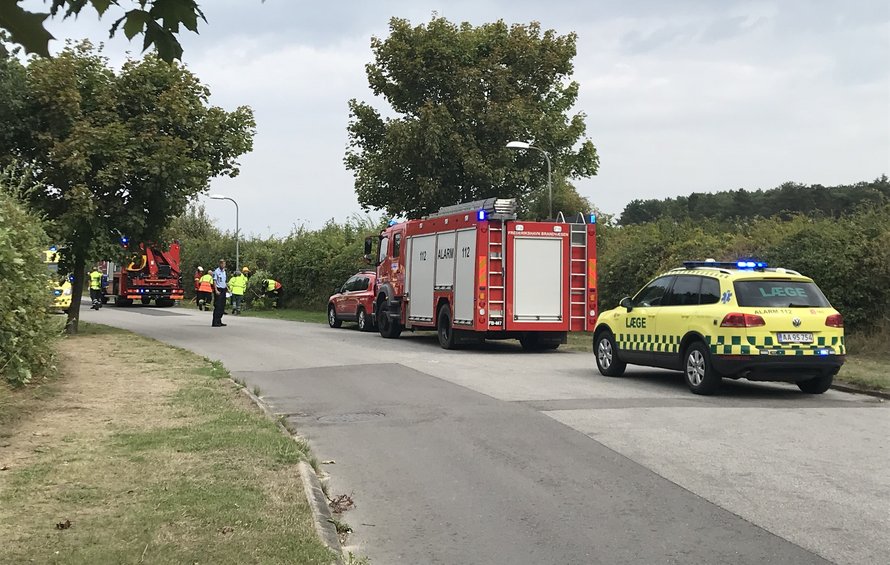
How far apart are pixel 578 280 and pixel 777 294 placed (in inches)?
291

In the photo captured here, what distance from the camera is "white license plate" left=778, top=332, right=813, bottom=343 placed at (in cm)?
1135

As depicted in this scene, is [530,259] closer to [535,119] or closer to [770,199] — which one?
[535,119]

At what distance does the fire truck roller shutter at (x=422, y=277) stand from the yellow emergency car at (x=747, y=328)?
26.8ft

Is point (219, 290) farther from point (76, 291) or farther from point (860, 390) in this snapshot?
point (860, 390)

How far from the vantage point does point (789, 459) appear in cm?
786

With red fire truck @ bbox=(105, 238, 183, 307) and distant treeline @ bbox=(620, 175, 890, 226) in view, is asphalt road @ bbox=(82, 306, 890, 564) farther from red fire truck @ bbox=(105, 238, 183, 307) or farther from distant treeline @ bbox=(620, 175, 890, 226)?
red fire truck @ bbox=(105, 238, 183, 307)

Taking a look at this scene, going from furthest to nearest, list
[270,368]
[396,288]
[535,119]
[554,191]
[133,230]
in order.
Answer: [554,191] < [535,119] < [396,288] < [133,230] < [270,368]

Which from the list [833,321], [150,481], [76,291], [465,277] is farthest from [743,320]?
[76,291]

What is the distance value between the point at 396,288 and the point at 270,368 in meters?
7.79

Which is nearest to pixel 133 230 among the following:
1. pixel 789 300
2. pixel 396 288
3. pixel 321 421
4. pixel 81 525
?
pixel 396 288

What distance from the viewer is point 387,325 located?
2269 centimetres

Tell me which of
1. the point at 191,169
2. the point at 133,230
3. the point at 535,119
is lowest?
the point at 133,230

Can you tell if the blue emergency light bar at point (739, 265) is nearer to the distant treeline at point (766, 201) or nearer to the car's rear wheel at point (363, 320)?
the car's rear wheel at point (363, 320)

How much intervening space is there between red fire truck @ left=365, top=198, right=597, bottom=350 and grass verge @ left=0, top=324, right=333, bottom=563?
26.8ft
